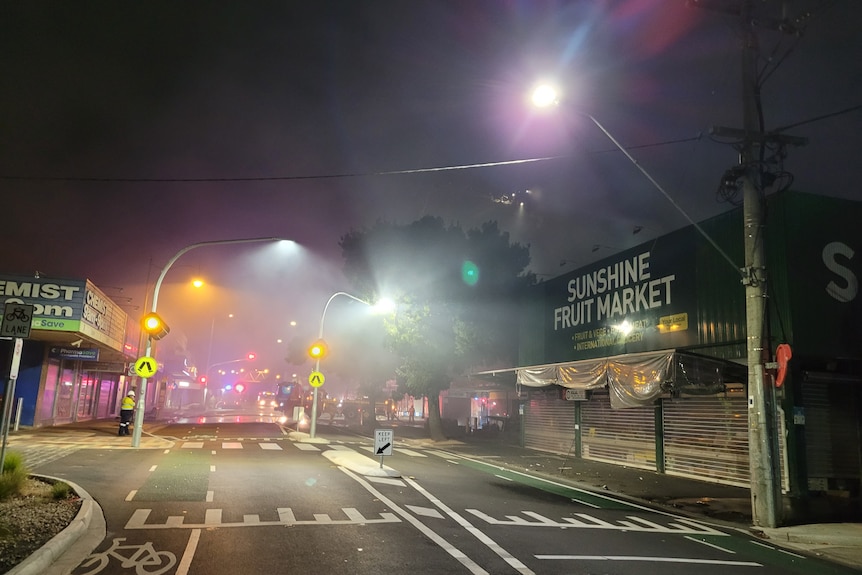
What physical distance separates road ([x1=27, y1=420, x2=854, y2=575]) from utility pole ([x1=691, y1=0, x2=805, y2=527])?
1.13 metres

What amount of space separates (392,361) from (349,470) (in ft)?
87.2

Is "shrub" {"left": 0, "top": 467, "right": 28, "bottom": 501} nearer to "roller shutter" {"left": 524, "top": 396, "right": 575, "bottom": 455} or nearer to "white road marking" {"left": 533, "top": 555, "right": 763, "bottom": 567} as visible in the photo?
"white road marking" {"left": 533, "top": 555, "right": 763, "bottom": 567}

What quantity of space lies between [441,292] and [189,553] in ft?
73.2

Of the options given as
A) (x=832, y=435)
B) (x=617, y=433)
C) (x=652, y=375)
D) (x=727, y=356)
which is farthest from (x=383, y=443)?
(x=832, y=435)

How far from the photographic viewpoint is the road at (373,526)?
7.43m

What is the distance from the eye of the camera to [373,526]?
367 inches

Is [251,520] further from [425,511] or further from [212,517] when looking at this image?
[425,511]

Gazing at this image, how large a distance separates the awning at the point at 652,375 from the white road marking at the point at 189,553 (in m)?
12.3

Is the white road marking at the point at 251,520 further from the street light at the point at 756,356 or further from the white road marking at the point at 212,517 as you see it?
the street light at the point at 756,356

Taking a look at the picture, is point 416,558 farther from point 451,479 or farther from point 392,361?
point 392,361

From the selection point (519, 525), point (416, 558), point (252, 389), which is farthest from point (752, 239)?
point (252, 389)

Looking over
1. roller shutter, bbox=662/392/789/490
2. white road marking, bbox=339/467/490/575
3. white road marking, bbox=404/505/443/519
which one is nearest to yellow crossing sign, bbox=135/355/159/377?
white road marking, bbox=339/467/490/575

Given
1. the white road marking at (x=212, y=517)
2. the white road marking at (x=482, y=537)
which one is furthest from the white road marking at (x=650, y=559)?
the white road marking at (x=212, y=517)

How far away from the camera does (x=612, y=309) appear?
22578 mm
